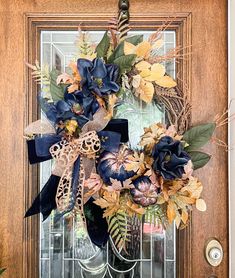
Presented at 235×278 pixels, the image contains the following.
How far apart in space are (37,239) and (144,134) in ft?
1.76

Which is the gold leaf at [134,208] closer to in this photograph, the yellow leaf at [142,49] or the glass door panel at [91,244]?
the glass door panel at [91,244]

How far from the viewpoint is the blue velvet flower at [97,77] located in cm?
130

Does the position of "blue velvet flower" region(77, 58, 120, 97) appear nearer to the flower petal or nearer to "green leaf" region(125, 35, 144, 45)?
the flower petal

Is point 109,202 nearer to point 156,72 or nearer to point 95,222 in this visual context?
point 95,222

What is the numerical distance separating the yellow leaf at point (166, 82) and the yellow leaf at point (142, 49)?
10 cm

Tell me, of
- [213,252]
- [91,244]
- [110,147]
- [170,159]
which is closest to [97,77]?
[110,147]

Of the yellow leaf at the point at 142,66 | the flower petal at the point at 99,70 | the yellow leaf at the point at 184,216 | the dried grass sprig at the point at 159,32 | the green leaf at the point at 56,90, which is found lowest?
the yellow leaf at the point at 184,216

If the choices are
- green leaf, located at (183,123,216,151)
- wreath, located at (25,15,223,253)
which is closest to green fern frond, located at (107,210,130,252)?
wreath, located at (25,15,223,253)

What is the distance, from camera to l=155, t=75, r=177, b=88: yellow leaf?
1.39 meters

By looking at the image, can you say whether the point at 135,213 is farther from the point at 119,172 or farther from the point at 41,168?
the point at 41,168

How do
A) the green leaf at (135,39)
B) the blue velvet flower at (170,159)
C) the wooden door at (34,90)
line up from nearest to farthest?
the blue velvet flower at (170,159)
the green leaf at (135,39)
the wooden door at (34,90)

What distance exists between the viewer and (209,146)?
151 cm

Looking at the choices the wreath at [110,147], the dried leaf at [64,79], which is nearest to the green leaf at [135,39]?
the wreath at [110,147]

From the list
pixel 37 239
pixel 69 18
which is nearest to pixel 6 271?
pixel 37 239
